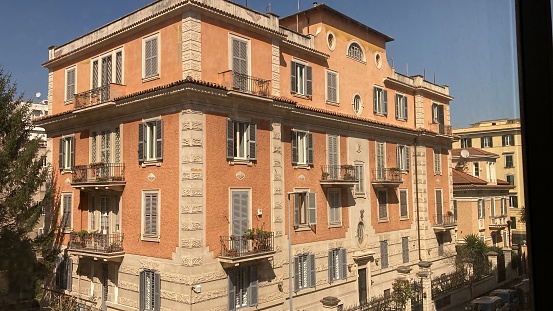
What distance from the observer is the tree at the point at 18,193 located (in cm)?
152

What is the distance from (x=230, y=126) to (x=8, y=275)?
25.2 ft

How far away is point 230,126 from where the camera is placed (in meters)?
9.16

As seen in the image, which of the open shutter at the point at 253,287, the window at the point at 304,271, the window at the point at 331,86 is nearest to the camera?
the open shutter at the point at 253,287

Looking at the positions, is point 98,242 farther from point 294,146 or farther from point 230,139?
point 294,146

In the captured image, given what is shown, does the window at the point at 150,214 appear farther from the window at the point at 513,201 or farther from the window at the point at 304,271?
the window at the point at 513,201

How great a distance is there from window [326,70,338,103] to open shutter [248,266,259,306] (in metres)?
5.40

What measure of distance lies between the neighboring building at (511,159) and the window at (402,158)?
363 inches

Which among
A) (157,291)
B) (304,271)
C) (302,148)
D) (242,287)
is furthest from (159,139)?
(304,271)

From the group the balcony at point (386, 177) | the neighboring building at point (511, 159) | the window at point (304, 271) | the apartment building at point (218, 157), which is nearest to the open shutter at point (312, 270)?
the window at point (304, 271)

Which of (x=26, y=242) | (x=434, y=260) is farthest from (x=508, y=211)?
(x=434, y=260)

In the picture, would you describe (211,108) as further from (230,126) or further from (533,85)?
(533,85)

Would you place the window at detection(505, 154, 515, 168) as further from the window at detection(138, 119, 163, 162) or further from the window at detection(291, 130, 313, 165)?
the window at detection(291, 130, 313, 165)

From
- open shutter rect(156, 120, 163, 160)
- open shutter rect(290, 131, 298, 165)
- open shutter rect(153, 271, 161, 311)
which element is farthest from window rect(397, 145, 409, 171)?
open shutter rect(153, 271, 161, 311)

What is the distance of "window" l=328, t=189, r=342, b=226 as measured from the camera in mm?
12234
